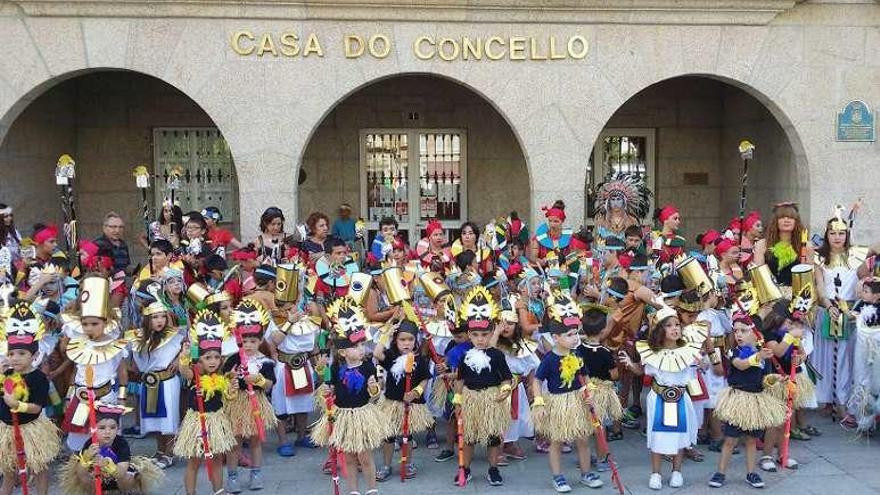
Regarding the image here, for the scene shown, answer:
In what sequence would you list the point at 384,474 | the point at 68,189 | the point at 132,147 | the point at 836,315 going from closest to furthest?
the point at 384,474 → the point at 836,315 → the point at 68,189 → the point at 132,147

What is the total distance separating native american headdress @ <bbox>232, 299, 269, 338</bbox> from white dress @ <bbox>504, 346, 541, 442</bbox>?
193 cm

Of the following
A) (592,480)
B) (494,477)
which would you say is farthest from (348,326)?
(592,480)

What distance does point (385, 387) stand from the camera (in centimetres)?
637

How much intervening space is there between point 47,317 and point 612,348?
15.5 feet

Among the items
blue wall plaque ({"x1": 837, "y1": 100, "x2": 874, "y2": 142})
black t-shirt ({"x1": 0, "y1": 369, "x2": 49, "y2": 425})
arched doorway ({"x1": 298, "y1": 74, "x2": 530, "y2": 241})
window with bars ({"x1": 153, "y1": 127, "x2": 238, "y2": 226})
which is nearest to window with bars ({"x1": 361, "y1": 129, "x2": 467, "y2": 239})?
arched doorway ({"x1": 298, "y1": 74, "x2": 530, "y2": 241})

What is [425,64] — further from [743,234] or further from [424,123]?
[743,234]

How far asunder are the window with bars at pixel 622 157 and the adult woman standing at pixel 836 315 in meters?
5.77

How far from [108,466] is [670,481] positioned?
12.9 feet

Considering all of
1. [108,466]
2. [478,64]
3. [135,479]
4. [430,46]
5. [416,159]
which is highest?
[430,46]

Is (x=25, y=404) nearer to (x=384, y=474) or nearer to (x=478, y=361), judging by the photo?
(x=384, y=474)

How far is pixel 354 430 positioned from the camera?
5.72 metres

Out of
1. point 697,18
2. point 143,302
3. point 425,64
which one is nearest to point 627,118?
point 697,18

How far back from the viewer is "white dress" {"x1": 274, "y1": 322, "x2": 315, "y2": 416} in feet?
22.8

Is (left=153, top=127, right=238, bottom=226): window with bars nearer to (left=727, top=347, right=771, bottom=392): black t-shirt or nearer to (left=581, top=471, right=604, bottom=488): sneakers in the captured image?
(left=581, top=471, right=604, bottom=488): sneakers
